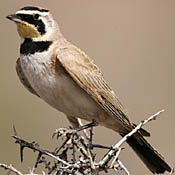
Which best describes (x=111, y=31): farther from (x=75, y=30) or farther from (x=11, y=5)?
(x=11, y=5)

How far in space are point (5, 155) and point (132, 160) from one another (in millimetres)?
1584

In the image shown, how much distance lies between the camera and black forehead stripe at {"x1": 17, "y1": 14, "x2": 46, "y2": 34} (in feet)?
18.0

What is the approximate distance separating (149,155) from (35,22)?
1.48 metres

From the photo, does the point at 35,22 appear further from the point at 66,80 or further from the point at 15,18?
the point at 66,80

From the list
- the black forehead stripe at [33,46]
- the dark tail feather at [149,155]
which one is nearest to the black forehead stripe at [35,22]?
the black forehead stripe at [33,46]

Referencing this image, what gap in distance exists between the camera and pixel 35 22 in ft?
18.2

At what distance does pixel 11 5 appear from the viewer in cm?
1038

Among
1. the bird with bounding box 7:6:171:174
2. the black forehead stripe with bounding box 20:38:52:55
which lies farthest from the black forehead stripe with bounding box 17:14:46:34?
the black forehead stripe with bounding box 20:38:52:55

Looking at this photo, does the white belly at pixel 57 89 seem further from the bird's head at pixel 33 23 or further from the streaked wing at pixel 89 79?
the bird's head at pixel 33 23

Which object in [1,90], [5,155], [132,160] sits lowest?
[132,160]

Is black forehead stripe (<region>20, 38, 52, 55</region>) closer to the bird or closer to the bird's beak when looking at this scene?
the bird

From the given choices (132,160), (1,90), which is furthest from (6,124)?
(132,160)

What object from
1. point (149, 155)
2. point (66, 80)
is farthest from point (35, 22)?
point (149, 155)

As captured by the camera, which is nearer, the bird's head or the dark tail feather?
the dark tail feather
